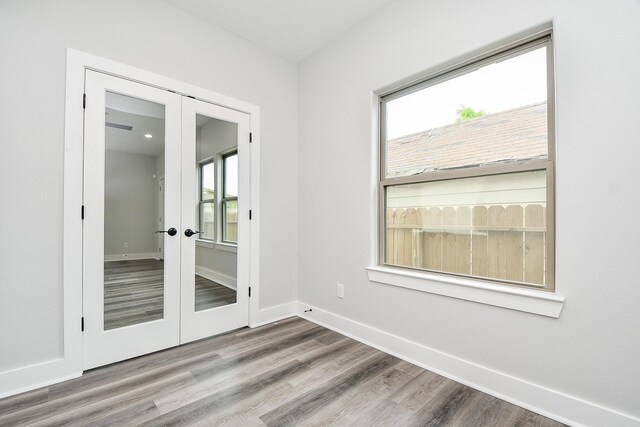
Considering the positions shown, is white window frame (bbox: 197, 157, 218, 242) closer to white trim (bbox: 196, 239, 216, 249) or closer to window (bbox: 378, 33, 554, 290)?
white trim (bbox: 196, 239, 216, 249)

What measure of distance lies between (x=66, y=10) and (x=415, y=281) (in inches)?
123

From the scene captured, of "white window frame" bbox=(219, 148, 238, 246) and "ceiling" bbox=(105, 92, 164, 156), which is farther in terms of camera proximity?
"white window frame" bbox=(219, 148, 238, 246)

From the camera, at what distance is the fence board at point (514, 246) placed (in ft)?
5.94

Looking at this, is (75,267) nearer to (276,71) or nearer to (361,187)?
(361,187)

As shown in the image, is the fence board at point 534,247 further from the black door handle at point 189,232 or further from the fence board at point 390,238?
the black door handle at point 189,232

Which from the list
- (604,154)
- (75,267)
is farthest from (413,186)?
(75,267)

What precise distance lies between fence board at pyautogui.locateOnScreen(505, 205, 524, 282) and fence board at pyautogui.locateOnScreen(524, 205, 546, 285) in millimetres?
26

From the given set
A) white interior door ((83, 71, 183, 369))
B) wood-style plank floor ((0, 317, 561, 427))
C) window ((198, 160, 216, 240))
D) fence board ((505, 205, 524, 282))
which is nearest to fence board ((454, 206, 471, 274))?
fence board ((505, 205, 524, 282))

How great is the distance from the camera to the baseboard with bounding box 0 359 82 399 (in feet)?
5.78

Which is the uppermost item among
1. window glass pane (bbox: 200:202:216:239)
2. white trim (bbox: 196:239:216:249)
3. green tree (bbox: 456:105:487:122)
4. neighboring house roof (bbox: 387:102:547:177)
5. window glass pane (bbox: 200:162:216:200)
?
green tree (bbox: 456:105:487:122)

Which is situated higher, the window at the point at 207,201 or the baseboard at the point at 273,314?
the window at the point at 207,201

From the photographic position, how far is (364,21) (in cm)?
262

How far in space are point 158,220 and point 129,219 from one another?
0.66 ft

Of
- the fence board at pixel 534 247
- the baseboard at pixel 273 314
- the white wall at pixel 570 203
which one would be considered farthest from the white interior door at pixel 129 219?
the fence board at pixel 534 247
